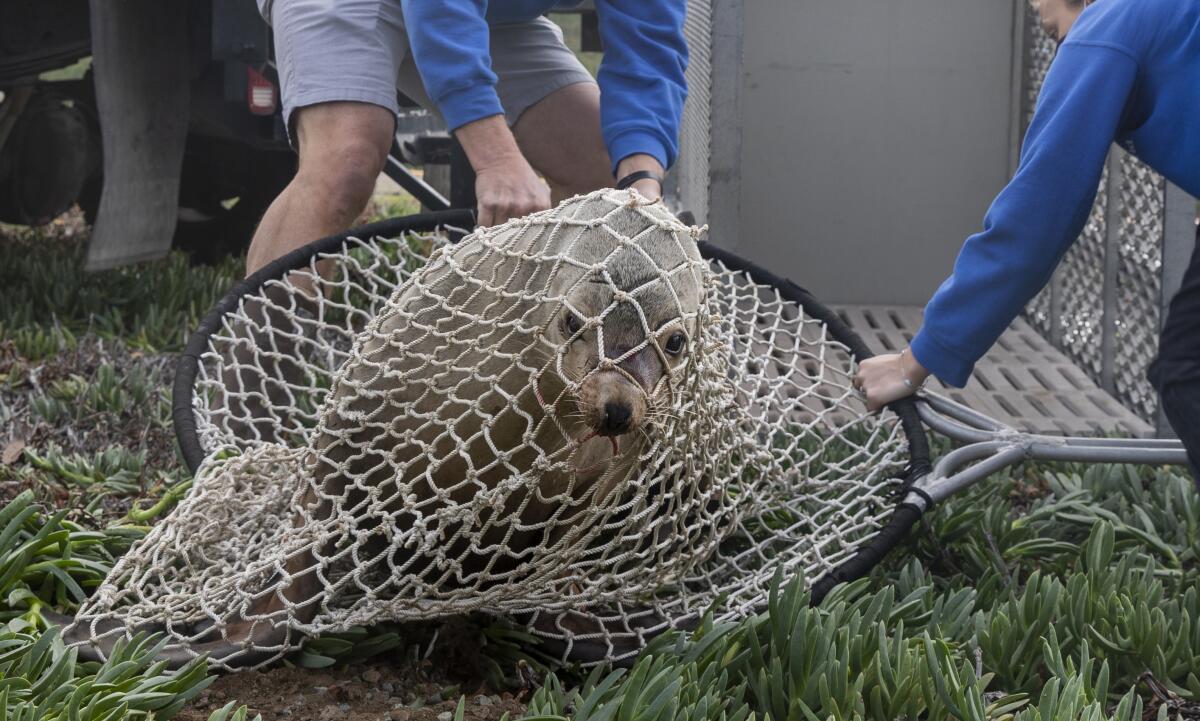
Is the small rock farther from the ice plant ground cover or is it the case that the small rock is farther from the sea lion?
the sea lion

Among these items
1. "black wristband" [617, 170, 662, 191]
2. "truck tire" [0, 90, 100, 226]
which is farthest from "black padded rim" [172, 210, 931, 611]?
"truck tire" [0, 90, 100, 226]

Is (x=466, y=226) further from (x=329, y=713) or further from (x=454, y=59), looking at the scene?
(x=329, y=713)

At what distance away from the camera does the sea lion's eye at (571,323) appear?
86.5 inches

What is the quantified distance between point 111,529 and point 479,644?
0.89m

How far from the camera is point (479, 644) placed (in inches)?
98.0

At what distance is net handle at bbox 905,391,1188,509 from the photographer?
2.83 m

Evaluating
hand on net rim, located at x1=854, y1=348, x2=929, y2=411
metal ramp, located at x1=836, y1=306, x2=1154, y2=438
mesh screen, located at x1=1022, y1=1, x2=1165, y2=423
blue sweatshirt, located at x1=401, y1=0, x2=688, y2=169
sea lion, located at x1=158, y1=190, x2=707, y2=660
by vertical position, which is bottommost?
metal ramp, located at x1=836, y1=306, x2=1154, y2=438

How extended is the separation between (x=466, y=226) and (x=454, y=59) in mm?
446

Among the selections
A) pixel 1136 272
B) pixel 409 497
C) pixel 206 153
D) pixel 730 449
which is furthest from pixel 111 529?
pixel 206 153

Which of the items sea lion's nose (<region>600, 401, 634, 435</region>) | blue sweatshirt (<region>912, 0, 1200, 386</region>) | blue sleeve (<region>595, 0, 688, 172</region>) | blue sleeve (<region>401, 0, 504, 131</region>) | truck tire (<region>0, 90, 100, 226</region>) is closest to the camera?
sea lion's nose (<region>600, 401, 634, 435</region>)

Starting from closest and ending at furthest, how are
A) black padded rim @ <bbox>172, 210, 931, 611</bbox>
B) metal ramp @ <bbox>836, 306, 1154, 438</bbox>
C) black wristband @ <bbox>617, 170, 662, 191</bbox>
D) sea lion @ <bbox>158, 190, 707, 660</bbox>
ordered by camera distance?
sea lion @ <bbox>158, 190, 707, 660</bbox> < black padded rim @ <bbox>172, 210, 931, 611</bbox> < black wristband @ <bbox>617, 170, 662, 191</bbox> < metal ramp @ <bbox>836, 306, 1154, 438</bbox>

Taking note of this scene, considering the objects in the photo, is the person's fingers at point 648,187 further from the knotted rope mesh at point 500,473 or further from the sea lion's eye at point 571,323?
the sea lion's eye at point 571,323

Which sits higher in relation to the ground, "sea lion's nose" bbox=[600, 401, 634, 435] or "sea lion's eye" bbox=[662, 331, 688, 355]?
"sea lion's eye" bbox=[662, 331, 688, 355]

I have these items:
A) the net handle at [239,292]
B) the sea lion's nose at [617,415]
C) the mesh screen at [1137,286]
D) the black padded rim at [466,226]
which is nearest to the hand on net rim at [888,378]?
the black padded rim at [466,226]
